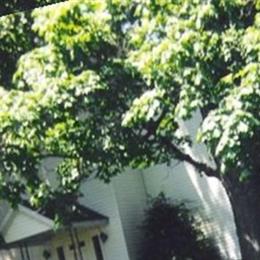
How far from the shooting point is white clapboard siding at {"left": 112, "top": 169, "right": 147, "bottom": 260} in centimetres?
1781

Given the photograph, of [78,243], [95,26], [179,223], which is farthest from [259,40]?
[78,243]

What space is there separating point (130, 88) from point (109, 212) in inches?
281

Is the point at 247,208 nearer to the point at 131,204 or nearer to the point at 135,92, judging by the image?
the point at 135,92

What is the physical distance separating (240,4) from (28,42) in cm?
513

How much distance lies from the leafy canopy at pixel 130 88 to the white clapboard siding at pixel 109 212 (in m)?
4.58

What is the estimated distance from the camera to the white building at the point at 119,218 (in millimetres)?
17609

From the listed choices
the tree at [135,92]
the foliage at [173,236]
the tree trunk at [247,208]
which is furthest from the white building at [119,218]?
the tree trunk at [247,208]

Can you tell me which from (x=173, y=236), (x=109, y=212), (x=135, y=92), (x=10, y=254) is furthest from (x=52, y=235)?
(x=135, y=92)

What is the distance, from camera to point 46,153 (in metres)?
13.4

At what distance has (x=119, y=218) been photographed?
17766 mm

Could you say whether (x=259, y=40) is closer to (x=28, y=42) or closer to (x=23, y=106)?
(x=23, y=106)

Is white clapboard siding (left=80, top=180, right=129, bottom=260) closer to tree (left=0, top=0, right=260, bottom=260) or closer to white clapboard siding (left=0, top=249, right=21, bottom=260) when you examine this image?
white clapboard siding (left=0, top=249, right=21, bottom=260)

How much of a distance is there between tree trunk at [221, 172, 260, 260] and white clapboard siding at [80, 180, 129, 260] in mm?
5773

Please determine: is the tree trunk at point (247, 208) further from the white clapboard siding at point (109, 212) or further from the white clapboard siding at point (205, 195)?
the white clapboard siding at point (109, 212)
